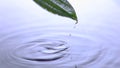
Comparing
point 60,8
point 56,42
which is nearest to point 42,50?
point 56,42

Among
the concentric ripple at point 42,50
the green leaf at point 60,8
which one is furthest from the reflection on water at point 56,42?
the green leaf at point 60,8

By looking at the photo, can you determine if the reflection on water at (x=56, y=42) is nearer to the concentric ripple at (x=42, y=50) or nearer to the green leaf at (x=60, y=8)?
the concentric ripple at (x=42, y=50)

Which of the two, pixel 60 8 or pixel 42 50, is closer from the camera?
pixel 60 8

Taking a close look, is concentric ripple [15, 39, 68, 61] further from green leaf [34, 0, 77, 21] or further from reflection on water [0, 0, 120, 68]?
green leaf [34, 0, 77, 21]

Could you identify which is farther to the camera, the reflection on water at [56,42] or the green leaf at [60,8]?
the reflection on water at [56,42]

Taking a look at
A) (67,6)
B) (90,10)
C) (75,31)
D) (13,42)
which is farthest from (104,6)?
(67,6)

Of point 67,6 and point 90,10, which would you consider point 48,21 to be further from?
point 67,6

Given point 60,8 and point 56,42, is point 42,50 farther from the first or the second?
point 60,8
